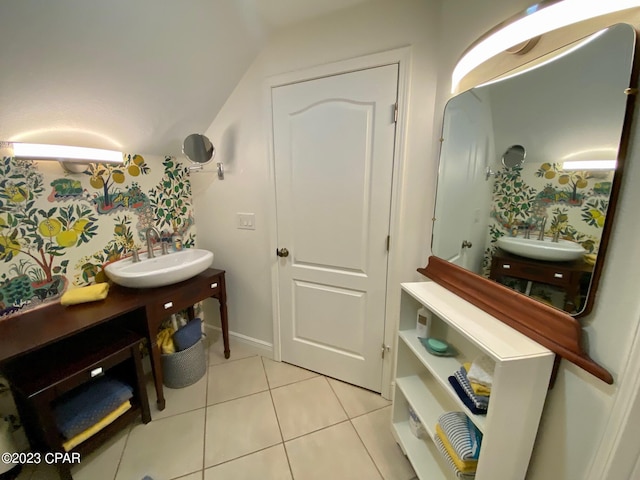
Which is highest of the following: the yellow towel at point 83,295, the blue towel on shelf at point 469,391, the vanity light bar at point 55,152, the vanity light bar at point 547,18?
the vanity light bar at point 547,18

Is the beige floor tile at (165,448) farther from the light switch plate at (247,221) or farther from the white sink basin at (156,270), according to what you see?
the light switch plate at (247,221)

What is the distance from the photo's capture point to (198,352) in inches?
70.6

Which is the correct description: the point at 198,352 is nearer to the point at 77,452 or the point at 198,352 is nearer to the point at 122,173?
the point at 77,452

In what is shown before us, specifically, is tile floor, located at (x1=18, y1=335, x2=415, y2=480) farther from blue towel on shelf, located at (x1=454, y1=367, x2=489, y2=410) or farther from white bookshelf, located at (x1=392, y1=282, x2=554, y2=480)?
blue towel on shelf, located at (x1=454, y1=367, x2=489, y2=410)

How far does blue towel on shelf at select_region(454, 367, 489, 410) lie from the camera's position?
850 millimetres

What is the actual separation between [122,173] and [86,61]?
73cm

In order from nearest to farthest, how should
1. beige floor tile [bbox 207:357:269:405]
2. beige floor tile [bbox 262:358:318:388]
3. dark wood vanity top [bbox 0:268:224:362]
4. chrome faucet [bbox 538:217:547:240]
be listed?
chrome faucet [bbox 538:217:547:240] < dark wood vanity top [bbox 0:268:224:362] < beige floor tile [bbox 207:357:269:405] < beige floor tile [bbox 262:358:318:388]

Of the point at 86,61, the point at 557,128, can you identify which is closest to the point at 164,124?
the point at 86,61

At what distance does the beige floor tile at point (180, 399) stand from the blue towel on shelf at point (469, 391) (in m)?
1.50

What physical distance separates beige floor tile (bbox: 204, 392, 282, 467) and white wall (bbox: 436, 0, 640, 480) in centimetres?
120

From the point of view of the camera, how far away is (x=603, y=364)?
66 cm

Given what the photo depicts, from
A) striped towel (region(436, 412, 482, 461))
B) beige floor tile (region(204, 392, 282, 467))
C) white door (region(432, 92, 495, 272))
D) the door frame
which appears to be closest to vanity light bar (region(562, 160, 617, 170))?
white door (region(432, 92, 495, 272))

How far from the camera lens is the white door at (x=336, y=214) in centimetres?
140


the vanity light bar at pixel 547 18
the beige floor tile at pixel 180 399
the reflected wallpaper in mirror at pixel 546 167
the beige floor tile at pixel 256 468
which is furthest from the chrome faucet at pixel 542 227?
the beige floor tile at pixel 180 399
